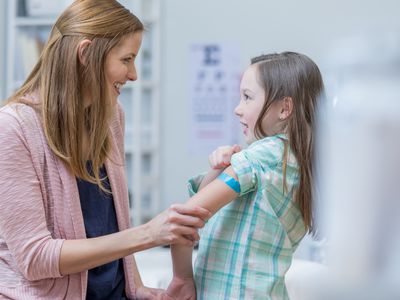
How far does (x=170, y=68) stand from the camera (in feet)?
12.5

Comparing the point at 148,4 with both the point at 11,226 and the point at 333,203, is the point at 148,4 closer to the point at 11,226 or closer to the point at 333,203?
the point at 11,226

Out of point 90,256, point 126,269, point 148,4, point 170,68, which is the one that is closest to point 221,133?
point 170,68

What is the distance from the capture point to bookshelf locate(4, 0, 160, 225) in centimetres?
367

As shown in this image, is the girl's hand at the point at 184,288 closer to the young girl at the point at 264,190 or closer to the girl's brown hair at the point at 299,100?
the young girl at the point at 264,190

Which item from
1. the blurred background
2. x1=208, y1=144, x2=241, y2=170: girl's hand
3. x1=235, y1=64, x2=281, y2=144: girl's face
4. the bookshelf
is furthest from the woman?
the bookshelf

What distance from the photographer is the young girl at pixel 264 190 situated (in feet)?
3.59

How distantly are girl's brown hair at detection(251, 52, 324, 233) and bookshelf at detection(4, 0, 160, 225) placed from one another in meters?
2.44

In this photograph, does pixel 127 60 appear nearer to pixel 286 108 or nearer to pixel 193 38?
pixel 286 108

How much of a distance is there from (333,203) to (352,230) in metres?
0.02

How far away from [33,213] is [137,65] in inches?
100

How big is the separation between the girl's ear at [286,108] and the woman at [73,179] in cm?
27

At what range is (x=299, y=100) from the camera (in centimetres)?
115

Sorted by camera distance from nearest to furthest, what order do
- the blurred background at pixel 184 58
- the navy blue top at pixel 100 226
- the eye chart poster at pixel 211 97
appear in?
1. the navy blue top at pixel 100 226
2. the blurred background at pixel 184 58
3. the eye chart poster at pixel 211 97

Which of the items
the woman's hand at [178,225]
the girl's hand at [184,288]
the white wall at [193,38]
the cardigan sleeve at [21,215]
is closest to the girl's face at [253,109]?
the woman's hand at [178,225]
